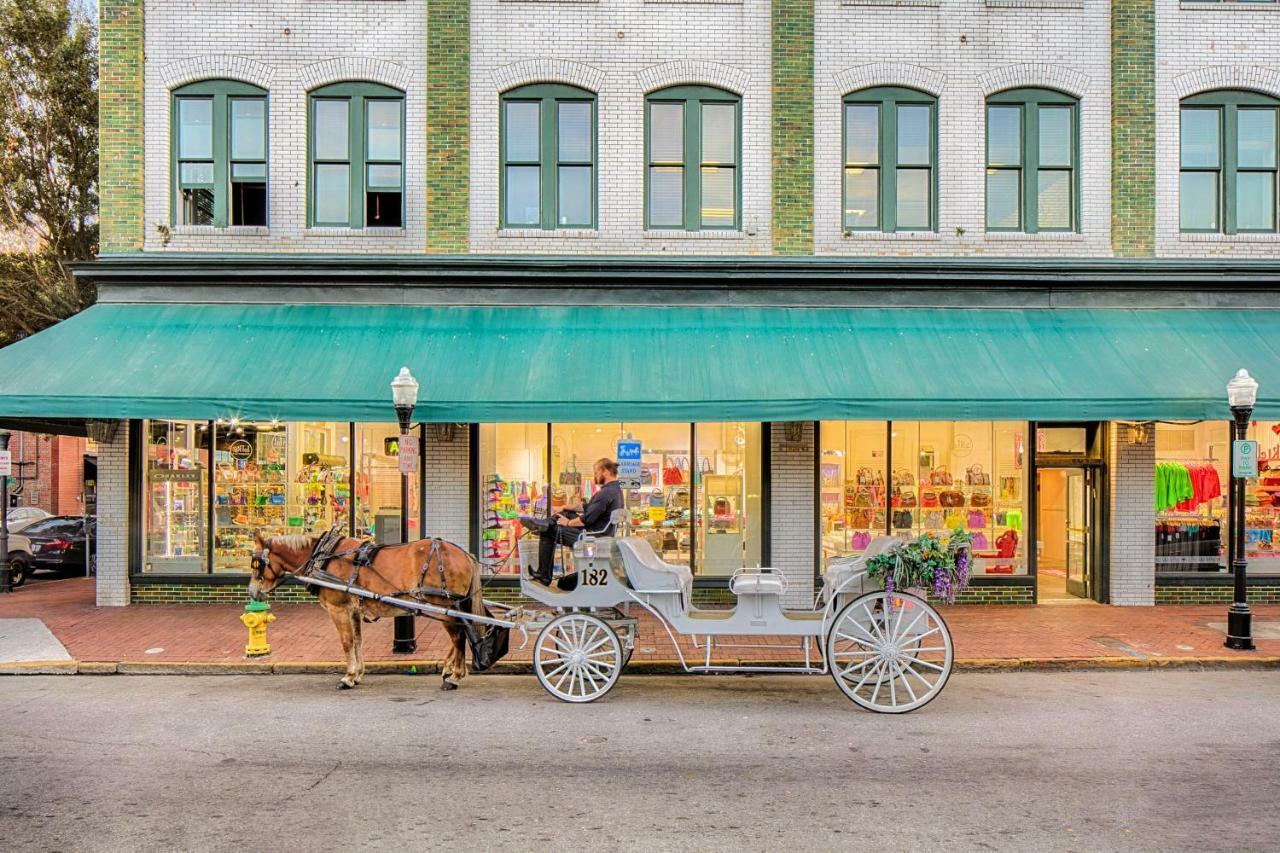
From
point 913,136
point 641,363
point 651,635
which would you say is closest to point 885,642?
point 651,635

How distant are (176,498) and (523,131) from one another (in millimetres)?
7786

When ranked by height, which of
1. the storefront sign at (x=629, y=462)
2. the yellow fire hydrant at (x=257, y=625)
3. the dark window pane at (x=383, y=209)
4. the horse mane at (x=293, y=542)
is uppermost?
the dark window pane at (x=383, y=209)

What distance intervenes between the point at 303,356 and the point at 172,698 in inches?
204

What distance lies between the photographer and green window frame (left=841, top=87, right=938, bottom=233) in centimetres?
1341

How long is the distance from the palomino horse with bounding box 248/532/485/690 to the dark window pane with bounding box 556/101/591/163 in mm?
7131

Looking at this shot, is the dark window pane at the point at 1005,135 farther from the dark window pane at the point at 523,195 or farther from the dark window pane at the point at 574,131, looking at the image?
the dark window pane at the point at 523,195

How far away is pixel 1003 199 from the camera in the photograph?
44.5 ft

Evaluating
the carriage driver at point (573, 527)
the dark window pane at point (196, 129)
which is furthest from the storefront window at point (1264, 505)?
the dark window pane at point (196, 129)

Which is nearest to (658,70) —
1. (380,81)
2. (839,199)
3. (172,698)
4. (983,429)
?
(839,199)

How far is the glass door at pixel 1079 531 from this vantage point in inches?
543

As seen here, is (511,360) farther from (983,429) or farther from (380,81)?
(983,429)

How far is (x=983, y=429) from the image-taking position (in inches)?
537

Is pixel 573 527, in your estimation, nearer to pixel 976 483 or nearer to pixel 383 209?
pixel 383 209

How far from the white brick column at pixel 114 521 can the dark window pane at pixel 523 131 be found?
7.15m
